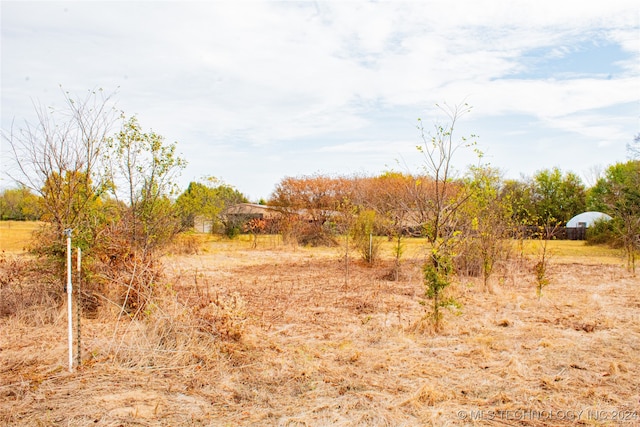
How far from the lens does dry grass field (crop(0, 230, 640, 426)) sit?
3.95 meters

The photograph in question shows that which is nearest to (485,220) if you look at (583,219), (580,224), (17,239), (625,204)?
(625,204)

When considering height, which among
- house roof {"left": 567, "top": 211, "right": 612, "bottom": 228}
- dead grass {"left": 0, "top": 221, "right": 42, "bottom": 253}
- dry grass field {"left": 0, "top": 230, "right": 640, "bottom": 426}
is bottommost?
dry grass field {"left": 0, "top": 230, "right": 640, "bottom": 426}

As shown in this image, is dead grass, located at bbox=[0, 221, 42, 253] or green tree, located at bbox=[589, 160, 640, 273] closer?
dead grass, located at bbox=[0, 221, 42, 253]

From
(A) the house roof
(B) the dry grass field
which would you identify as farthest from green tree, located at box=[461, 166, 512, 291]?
(A) the house roof

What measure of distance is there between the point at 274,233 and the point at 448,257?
17.5m

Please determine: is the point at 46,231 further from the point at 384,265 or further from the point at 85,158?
the point at 384,265

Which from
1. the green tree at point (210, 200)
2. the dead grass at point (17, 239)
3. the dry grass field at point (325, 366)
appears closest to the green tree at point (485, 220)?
the dry grass field at point (325, 366)

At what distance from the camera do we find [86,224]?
287 inches

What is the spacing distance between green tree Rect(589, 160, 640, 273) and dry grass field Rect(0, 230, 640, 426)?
625cm

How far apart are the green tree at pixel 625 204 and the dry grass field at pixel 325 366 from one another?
6.25 meters

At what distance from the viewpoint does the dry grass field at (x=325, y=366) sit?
3.95m

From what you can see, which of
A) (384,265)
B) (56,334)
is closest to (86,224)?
(56,334)

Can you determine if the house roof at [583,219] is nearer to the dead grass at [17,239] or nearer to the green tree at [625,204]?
the green tree at [625,204]

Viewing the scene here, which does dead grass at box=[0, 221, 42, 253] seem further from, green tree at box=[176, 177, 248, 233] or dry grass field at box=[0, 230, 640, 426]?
green tree at box=[176, 177, 248, 233]
